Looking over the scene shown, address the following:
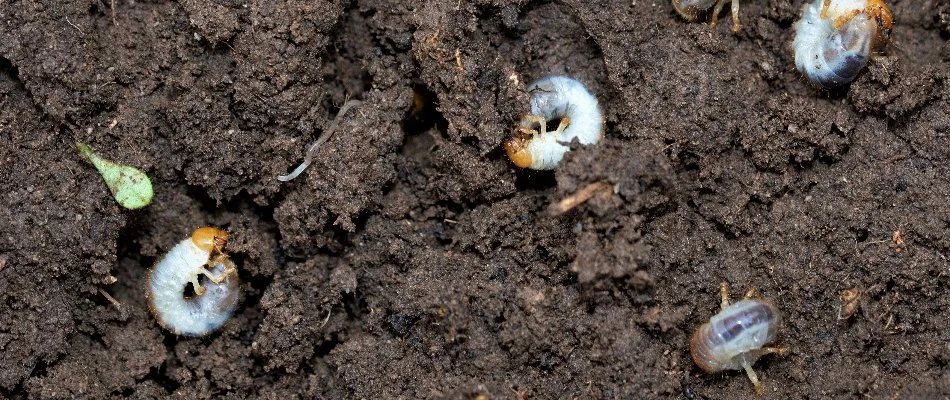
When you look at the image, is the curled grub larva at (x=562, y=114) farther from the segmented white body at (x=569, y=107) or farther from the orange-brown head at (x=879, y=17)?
the orange-brown head at (x=879, y=17)

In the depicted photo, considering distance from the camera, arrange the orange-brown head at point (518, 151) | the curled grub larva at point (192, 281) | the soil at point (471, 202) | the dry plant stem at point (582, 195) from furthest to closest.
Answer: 1. the curled grub larva at point (192, 281)
2. the orange-brown head at point (518, 151)
3. the soil at point (471, 202)
4. the dry plant stem at point (582, 195)

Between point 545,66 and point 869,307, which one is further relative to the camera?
point 545,66

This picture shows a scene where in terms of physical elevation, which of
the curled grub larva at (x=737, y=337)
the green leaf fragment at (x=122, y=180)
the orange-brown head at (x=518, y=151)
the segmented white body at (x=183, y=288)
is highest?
the orange-brown head at (x=518, y=151)

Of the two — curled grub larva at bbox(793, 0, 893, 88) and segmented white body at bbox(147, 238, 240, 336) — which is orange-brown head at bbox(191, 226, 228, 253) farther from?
curled grub larva at bbox(793, 0, 893, 88)

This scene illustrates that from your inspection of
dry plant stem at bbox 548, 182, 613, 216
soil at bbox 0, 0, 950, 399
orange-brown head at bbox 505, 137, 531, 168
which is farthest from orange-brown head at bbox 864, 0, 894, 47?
orange-brown head at bbox 505, 137, 531, 168

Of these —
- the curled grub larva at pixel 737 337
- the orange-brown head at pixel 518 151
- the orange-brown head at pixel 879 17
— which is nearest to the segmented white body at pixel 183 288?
the orange-brown head at pixel 518 151

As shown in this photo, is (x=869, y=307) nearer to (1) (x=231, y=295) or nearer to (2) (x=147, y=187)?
(1) (x=231, y=295)

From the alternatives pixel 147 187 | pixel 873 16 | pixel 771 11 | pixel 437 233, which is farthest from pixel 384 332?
pixel 873 16
